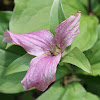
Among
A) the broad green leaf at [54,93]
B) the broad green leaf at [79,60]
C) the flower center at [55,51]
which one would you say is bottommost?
the broad green leaf at [54,93]

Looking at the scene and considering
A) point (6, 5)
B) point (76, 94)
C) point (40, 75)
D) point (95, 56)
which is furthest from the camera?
point (6, 5)

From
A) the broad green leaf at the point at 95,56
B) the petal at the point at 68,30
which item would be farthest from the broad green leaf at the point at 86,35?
the petal at the point at 68,30

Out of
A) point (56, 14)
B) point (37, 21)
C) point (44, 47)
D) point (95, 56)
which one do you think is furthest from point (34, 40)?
point (95, 56)

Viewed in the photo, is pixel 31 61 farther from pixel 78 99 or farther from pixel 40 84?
pixel 78 99

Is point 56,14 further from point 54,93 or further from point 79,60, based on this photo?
point 54,93

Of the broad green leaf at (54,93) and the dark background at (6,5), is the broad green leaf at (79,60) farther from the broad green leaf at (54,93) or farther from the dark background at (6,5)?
the dark background at (6,5)
